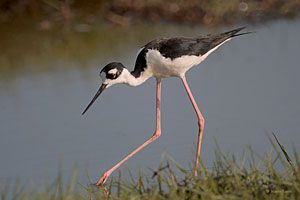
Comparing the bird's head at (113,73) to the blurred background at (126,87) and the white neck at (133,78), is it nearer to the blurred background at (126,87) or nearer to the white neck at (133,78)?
the white neck at (133,78)

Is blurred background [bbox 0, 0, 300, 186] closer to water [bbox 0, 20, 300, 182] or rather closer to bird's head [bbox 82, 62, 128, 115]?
water [bbox 0, 20, 300, 182]

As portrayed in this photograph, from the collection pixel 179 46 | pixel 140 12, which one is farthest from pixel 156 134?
pixel 140 12

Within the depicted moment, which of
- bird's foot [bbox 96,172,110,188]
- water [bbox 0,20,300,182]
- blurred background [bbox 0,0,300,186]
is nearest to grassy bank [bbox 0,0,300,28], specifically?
blurred background [bbox 0,0,300,186]

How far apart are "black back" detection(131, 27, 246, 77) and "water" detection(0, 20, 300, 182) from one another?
0.52 m

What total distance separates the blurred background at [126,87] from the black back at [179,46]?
0.53 meters

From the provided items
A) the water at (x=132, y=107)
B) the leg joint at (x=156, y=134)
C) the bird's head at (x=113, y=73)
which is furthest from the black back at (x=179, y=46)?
the water at (x=132, y=107)

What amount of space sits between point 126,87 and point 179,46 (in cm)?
163

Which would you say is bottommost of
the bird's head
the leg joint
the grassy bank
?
the leg joint

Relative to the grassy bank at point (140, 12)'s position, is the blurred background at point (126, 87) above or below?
below

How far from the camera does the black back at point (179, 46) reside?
4.62 m

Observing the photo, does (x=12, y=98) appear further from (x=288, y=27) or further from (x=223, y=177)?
(x=223, y=177)

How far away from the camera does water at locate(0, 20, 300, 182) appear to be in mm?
4887

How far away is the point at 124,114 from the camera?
554 centimetres

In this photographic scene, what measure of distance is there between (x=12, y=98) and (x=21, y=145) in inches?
34.6
